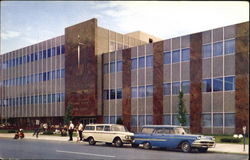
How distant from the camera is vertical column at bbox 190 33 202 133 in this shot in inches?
1431

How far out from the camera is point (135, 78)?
43.1m

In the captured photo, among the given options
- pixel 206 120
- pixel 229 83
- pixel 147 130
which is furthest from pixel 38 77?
pixel 147 130

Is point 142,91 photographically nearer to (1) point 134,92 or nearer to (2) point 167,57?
(1) point 134,92

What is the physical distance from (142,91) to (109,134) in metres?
18.4

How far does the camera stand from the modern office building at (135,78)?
33969 millimetres

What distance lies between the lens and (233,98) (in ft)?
110

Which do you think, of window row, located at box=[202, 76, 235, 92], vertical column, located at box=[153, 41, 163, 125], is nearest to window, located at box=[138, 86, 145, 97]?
vertical column, located at box=[153, 41, 163, 125]

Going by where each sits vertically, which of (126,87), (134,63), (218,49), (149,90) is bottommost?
(149,90)

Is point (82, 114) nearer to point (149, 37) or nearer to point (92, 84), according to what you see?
point (92, 84)

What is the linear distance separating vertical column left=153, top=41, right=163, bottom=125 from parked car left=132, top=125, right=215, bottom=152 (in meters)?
17.3

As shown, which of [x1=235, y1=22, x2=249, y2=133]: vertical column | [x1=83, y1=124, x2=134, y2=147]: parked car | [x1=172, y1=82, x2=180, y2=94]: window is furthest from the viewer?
[x1=172, y1=82, x2=180, y2=94]: window

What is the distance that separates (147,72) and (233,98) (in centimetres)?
1206

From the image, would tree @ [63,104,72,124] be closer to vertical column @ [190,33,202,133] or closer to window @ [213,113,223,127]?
vertical column @ [190,33,202,133]

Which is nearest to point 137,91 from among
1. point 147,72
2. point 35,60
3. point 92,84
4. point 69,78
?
point 147,72
